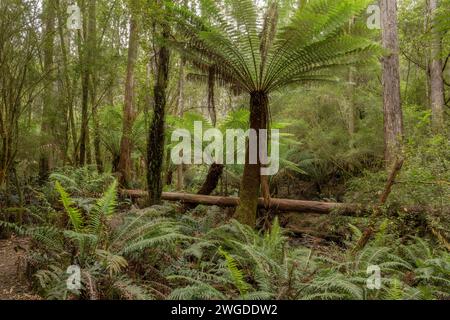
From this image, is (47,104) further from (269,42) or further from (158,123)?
(269,42)

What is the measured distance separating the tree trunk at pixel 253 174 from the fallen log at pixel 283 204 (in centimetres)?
83

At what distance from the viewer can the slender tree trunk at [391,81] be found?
20.8 ft

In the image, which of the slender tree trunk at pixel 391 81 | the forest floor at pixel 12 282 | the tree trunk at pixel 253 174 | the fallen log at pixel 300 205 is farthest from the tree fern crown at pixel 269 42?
the forest floor at pixel 12 282

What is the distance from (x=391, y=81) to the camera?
6.45 metres

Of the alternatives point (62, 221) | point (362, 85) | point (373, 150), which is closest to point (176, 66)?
point (362, 85)

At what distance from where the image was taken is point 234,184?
24.7 ft

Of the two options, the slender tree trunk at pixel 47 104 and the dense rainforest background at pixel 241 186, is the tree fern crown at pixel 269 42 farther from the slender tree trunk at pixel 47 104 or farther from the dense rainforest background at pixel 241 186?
the slender tree trunk at pixel 47 104

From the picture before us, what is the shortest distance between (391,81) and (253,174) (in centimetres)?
367

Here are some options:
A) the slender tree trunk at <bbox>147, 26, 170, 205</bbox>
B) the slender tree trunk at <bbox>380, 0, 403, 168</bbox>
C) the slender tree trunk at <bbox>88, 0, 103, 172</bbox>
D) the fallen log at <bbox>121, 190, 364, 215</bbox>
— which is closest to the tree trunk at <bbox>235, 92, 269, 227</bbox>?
the fallen log at <bbox>121, 190, 364, 215</bbox>

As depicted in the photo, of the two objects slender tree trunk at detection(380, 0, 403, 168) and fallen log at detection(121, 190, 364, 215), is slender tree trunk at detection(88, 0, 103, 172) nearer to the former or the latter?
fallen log at detection(121, 190, 364, 215)

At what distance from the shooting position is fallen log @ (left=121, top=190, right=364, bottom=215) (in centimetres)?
514

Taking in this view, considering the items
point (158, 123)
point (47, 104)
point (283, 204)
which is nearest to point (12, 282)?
point (158, 123)
